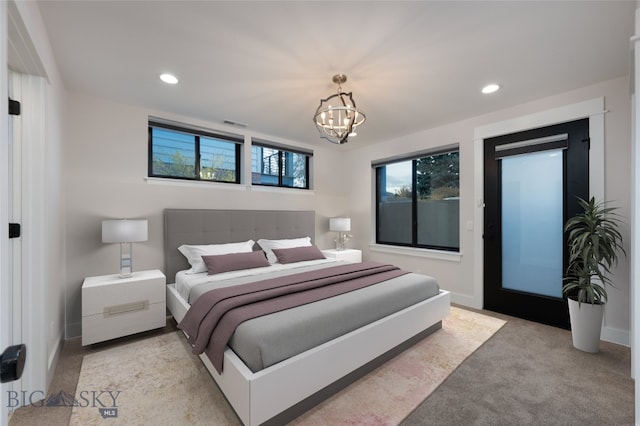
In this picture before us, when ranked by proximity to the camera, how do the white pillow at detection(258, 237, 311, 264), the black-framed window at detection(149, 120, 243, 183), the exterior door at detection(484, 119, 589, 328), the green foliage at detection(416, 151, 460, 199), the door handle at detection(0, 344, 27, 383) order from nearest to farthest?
the door handle at detection(0, 344, 27, 383), the exterior door at detection(484, 119, 589, 328), the black-framed window at detection(149, 120, 243, 183), the white pillow at detection(258, 237, 311, 264), the green foliage at detection(416, 151, 460, 199)

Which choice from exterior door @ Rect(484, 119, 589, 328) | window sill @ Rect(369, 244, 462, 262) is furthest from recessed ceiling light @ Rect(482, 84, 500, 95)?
window sill @ Rect(369, 244, 462, 262)

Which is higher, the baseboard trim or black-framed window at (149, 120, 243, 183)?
black-framed window at (149, 120, 243, 183)

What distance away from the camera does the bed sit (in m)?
1.54

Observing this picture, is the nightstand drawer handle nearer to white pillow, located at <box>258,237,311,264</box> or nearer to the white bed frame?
the white bed frame

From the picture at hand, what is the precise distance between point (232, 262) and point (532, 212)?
3.50 m

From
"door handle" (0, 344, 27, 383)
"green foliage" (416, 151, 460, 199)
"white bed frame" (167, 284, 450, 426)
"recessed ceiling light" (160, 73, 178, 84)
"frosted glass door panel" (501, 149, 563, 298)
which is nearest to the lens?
"door handle" (0, 344, 27, 383)

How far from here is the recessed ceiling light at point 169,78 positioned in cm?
254

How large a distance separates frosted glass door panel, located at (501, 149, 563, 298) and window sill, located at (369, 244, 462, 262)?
0.60m

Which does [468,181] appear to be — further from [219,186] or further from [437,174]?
[219,186]

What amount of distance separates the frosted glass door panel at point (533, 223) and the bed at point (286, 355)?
3.75 feet

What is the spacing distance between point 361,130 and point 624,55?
2.64 m

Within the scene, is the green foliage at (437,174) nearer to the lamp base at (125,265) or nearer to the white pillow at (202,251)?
the white pillow at (202,251)

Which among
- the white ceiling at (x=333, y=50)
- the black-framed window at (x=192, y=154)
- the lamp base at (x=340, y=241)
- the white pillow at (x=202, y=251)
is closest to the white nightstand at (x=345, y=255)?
the lamp base at (x=340, y=241)

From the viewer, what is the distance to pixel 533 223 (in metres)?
3.20
